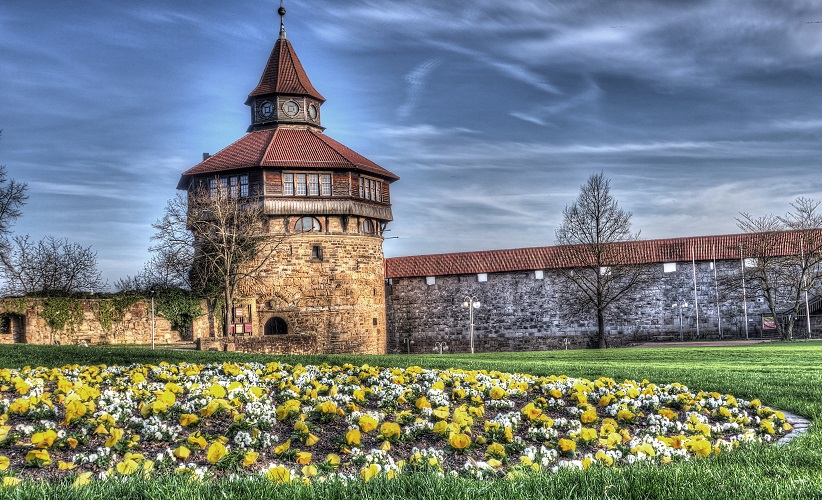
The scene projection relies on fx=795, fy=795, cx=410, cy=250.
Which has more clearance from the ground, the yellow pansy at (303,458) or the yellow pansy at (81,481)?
the yellow pansy at (81,481)

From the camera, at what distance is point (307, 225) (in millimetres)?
39062

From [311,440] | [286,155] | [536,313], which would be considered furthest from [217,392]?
[536,313]

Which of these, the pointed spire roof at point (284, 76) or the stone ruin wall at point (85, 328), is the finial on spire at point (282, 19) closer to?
the pointed spire roof at point (284, 76)

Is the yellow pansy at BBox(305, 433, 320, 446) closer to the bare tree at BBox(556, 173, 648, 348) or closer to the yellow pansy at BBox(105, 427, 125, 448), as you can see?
the yellow pansy at BBox(105, 427, 125, 448)

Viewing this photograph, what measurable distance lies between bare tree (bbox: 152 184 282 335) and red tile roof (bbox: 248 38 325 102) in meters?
7.24

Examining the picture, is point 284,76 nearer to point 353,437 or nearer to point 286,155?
point 286,155

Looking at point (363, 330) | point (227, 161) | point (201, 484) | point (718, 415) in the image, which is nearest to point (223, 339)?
point (363, 330)

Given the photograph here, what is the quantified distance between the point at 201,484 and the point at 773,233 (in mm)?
44265

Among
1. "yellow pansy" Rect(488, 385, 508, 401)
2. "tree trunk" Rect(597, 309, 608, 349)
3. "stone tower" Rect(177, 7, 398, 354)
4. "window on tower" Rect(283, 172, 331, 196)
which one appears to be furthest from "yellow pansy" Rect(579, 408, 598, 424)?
"tree trunk" Rect(597, 309, 608, 349)

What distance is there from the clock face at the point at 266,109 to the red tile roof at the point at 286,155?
1.01 meters

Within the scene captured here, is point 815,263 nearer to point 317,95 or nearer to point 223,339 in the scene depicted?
point 317,95

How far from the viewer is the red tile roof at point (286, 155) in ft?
128

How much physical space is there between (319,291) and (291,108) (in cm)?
1078

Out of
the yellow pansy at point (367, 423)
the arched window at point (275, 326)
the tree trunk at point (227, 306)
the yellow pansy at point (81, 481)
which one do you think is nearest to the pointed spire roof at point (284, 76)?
the tree trunk at point (227, 306)
